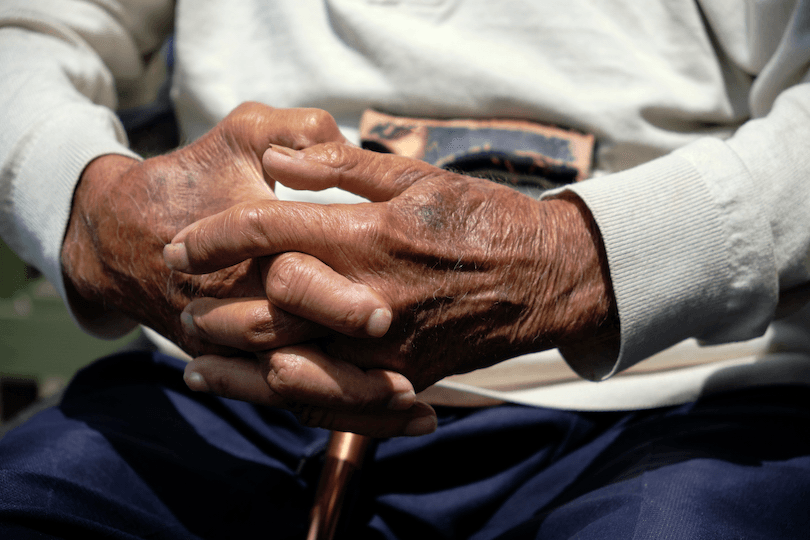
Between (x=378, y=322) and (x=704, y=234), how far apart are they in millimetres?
410

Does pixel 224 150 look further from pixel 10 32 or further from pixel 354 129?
pixel 10 32

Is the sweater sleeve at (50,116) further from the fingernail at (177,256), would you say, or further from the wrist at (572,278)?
the wrist at (572,278)

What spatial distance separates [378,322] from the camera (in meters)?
0.47

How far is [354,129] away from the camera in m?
0.95

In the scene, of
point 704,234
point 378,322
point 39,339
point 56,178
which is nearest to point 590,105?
point 704,234

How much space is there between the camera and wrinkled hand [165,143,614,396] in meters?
0.48

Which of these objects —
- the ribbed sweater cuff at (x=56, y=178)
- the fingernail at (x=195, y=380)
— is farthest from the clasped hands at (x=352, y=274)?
the ribbed sweater cuff at (x=56, y=178)

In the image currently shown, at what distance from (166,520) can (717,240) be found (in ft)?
2.59

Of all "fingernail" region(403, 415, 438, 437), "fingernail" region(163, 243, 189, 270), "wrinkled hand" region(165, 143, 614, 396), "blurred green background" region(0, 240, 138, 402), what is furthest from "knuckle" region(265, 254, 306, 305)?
"blurred green background" region(0, 240, 138, 402)

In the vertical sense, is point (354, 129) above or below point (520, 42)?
below

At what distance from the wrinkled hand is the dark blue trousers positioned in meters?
0.21

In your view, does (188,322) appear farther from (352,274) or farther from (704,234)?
(704,234)

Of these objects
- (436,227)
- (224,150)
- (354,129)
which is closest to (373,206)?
(436,227)

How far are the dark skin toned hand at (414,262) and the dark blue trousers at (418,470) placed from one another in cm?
21
